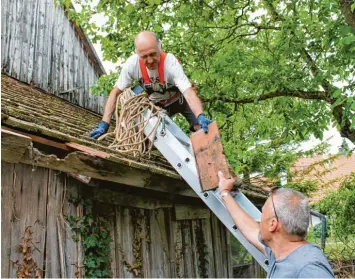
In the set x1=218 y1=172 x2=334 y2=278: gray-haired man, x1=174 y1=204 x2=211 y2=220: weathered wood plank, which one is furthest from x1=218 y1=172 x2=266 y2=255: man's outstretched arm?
x1=174 y1=204 x2=211 y2=220: weathered wood plank

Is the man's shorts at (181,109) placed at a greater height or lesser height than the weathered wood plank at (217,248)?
greater

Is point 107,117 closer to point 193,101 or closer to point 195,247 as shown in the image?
point 193,101

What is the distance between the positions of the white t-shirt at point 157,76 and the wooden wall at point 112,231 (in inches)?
41.6

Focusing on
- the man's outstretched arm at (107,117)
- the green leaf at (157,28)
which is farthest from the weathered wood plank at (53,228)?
the green leaf at (157,28)

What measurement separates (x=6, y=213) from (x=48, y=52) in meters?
6.66

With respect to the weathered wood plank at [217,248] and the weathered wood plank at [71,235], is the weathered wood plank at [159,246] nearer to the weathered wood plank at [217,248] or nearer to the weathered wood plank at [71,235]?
the weathered wood plank at [71,235]

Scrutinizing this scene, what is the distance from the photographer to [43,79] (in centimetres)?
908

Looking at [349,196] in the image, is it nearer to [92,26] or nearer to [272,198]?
[92,26]

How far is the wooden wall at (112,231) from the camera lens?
3336 millimetres

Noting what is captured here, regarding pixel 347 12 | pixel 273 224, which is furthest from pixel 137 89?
pixel 347 12

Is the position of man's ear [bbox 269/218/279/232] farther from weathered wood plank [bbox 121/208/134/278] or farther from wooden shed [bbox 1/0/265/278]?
weathered wood plank [bbox 121/208/134/278]

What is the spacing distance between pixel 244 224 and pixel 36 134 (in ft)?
5.47

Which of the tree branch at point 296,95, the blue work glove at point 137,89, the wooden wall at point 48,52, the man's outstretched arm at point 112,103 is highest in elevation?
the wooden wall at point 48,52

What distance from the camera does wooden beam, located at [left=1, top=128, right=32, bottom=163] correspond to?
8.76 ft
